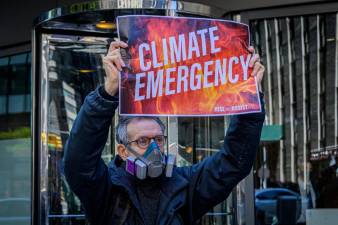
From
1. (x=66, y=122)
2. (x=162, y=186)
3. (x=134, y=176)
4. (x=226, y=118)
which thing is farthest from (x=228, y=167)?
(x=66, y=122)

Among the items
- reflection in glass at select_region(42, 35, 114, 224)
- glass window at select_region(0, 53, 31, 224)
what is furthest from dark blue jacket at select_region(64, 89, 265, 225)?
glass window at select_region(0, 53, 31, 224)

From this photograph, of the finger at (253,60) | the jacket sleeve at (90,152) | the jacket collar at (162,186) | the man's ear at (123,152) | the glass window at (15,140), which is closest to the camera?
the jacket sleeve at (90,152)

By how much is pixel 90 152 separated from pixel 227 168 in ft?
1.99

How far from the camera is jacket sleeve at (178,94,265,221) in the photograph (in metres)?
2.67

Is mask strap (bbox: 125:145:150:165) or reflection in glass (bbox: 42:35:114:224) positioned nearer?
mask strap (bbox: 125:145:150:165)

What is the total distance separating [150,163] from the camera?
2441 mm

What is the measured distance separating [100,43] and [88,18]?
3.34 feet

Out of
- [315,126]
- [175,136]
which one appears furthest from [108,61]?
[315,126]

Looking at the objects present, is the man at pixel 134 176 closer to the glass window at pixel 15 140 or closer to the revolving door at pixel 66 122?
the revolving door at pixel 66 122

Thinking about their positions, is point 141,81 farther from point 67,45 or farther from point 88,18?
point 67,45

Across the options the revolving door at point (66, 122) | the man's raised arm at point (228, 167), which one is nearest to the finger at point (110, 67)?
the man's raised arm at point (228, 167)

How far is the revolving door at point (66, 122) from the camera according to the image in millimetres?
5098

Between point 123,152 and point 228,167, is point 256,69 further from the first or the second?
point 123,152

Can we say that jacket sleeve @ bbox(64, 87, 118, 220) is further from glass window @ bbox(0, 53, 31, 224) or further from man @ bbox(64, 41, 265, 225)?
glass window @ bbox(0, 53, 31, 224)
